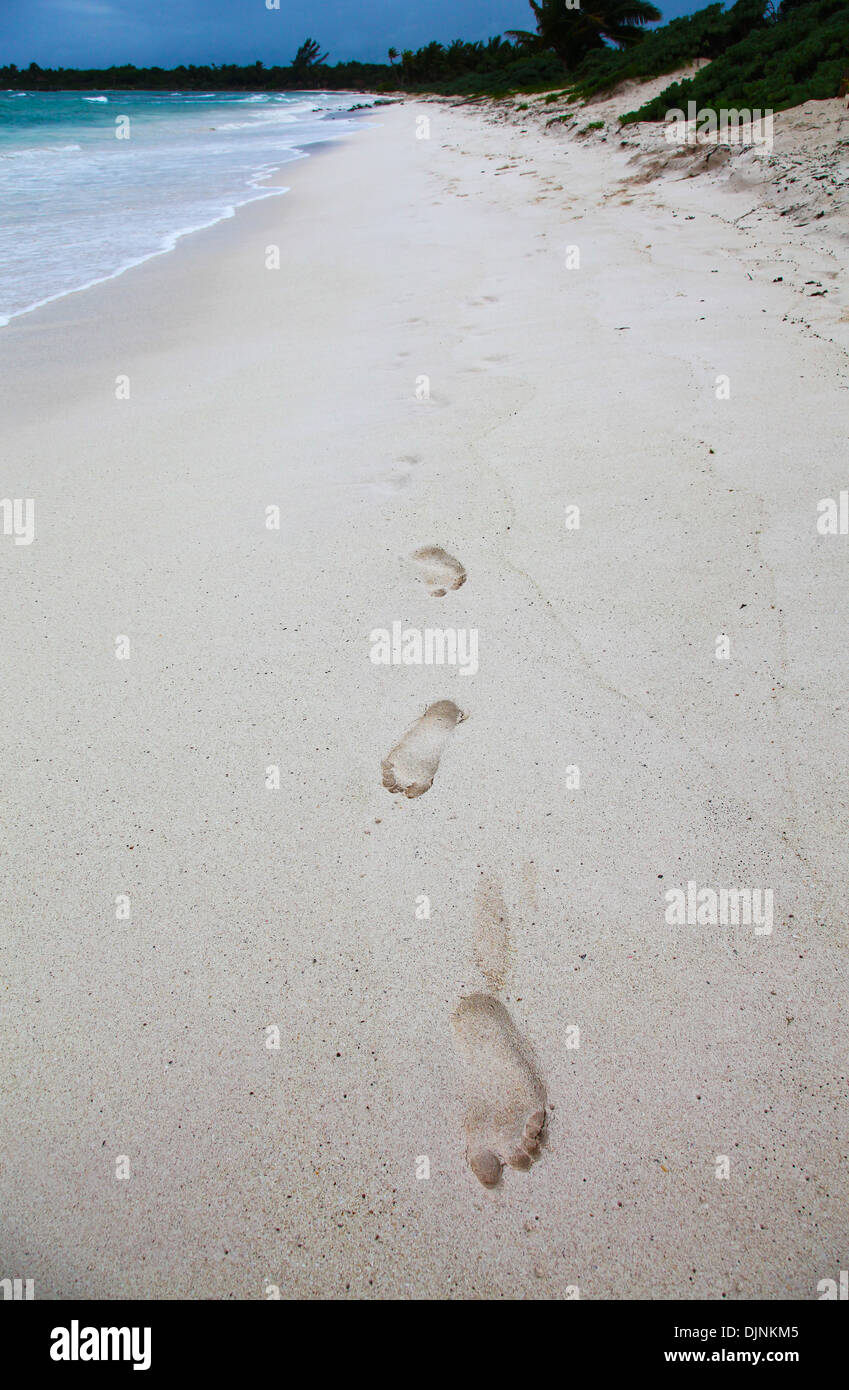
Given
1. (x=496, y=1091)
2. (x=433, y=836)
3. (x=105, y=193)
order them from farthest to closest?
1. (x=105, y=193)
2. (x=433, y=836)
3. (x=496, y=1091)

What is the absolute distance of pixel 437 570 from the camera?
228cm

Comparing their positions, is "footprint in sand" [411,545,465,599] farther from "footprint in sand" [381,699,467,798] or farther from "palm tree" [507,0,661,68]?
"palm tree" [507,0,661,68]

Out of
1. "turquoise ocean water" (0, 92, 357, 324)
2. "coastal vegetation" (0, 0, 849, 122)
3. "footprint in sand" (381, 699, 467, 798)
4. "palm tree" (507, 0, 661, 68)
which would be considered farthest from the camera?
"palm tree" (507, 0, 661, 68)

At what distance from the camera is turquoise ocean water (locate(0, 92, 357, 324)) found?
6066mm

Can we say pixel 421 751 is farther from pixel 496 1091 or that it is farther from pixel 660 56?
pixel 660 56

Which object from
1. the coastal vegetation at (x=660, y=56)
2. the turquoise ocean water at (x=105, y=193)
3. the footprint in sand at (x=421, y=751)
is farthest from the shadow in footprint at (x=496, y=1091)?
the coastal vegetation at (x=660, y=56)

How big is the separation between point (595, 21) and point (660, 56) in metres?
16.6

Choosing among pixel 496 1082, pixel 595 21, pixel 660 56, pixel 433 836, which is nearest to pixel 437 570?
pixel 433 836

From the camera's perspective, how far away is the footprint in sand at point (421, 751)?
168 centimetres

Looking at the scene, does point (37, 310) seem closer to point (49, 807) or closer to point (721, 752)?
point (49, 807)

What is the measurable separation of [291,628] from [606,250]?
4504 mm

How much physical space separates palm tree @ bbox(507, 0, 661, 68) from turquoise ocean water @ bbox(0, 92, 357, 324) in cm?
1185

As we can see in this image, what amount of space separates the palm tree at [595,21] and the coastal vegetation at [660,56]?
0.04m

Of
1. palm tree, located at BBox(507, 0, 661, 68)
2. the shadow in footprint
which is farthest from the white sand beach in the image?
palm tree, located at BBox(507, 0, 661, 68)
